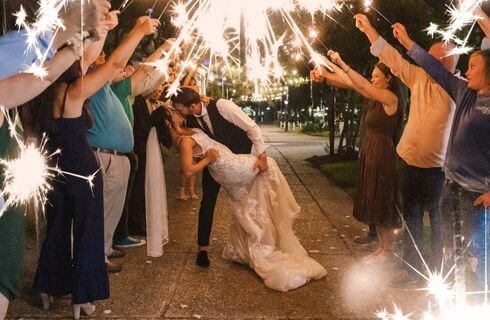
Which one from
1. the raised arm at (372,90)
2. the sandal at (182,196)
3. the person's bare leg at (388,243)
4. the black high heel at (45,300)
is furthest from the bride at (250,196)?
the sandal at (182,196)

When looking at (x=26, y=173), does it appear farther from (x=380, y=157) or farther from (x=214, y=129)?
(x=380, y=157)

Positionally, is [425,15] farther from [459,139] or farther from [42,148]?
[42,148]

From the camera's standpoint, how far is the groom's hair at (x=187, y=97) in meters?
5.47

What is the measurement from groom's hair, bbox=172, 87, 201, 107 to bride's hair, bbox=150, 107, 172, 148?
0.23 metres

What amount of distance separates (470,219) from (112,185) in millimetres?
3232

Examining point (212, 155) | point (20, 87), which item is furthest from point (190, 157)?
point (20, 87)

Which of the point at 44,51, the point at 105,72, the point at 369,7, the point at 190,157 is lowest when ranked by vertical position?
the point at 190,157

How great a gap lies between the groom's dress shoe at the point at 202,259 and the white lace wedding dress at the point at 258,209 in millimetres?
332

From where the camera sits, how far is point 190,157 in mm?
5488

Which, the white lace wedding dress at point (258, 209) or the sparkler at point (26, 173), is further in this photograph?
the white lace wedding dress at point (258, 209)

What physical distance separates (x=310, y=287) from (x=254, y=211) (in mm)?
934

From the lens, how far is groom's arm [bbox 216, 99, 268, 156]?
5562 millimetres

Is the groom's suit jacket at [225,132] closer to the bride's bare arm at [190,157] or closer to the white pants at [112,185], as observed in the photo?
the bride's bare arm at [190,157]

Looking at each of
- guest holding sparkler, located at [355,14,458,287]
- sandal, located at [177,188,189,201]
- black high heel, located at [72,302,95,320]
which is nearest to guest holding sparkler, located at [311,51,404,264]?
guest holding sparkler, located at [355,14,458,287]
